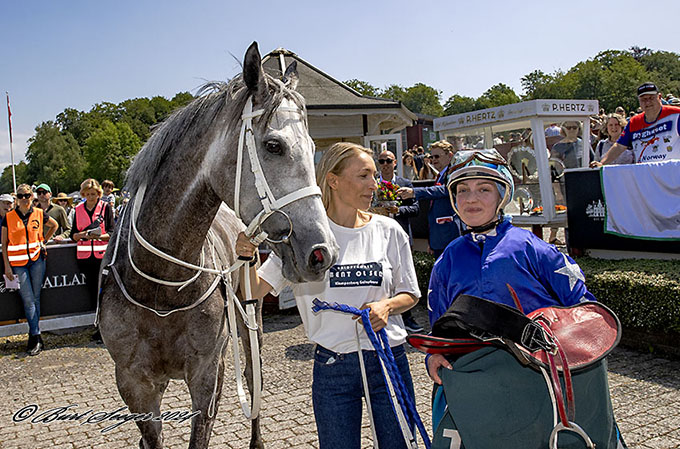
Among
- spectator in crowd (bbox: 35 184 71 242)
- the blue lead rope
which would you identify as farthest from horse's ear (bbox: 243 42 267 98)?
spectator in crowd (bbox: 35 184 71 242)

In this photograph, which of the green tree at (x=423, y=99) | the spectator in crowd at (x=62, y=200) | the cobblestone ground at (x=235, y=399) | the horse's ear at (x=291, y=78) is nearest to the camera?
the horse's ear at (x=291, y=78)

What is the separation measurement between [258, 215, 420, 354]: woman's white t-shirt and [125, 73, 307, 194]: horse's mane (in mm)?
654

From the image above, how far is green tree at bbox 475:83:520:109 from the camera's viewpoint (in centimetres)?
8579

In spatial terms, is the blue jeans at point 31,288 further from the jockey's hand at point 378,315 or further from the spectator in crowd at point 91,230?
the jockey's hand at point 378,315

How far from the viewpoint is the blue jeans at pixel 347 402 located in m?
2.40

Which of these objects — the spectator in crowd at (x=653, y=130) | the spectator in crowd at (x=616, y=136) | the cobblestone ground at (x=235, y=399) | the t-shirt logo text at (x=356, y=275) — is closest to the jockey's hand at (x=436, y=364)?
the t-shirt logo text at (x=356, y=275)

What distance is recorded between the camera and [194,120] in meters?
2.78

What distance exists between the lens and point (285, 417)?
4652mm

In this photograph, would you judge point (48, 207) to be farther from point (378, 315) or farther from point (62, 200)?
point (378, 315)

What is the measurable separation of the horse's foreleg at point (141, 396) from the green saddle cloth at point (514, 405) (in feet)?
Answer: 5.94

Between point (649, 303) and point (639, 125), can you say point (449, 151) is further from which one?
point (649, 303)

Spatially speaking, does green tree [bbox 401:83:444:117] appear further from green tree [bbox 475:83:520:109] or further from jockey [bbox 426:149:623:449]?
→ jockey [bbox 426:149:623:449]

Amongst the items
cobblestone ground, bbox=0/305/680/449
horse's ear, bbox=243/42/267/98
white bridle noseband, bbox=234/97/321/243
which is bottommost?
cobblestone ground, bbox=0/305/680/449

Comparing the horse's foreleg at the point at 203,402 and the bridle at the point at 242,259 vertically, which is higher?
the bridle at the point at 242,259
